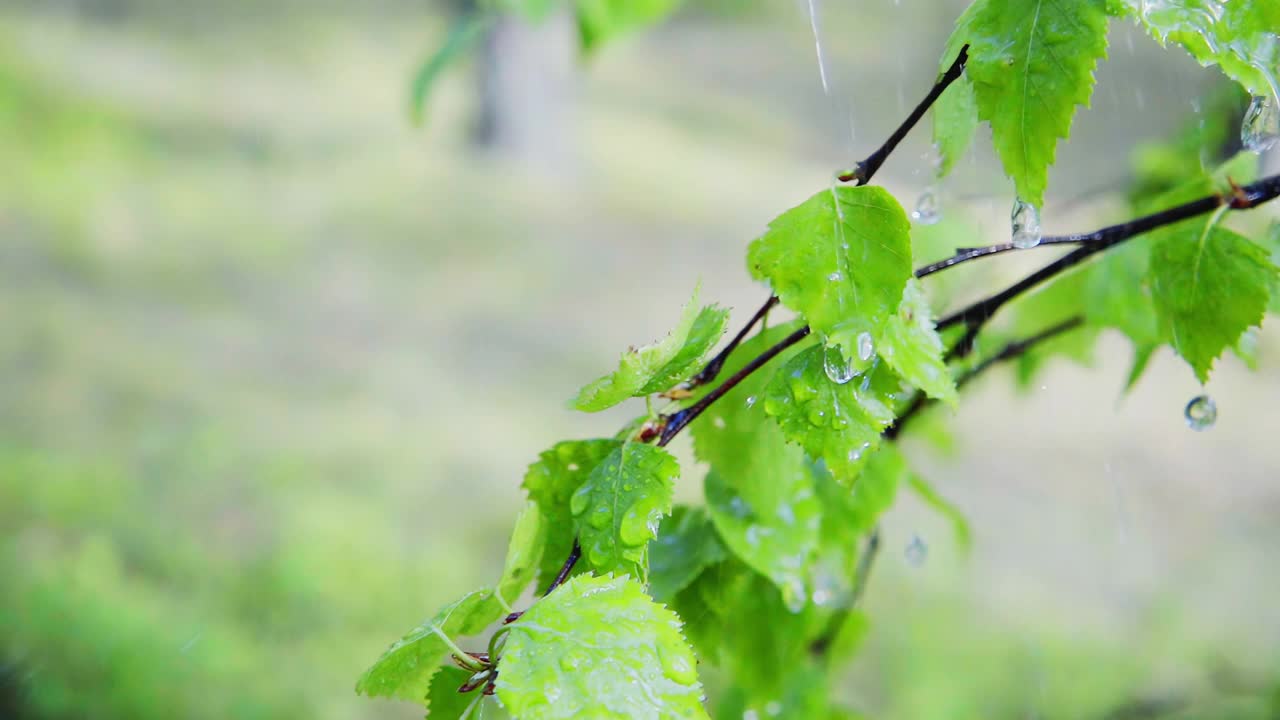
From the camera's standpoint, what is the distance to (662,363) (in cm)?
43

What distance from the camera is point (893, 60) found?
886cm

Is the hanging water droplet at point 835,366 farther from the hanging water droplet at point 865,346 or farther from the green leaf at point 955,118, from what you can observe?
the green leaf at point 955,118

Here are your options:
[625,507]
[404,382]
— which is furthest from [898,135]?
[404,382]


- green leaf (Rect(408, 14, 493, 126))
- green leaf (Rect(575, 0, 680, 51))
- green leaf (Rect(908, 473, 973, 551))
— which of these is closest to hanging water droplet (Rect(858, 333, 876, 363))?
green leaf (Rect(908, 473, 973, 551))

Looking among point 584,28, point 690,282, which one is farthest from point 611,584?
point 690,282

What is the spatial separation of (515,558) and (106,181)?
18.9 feet

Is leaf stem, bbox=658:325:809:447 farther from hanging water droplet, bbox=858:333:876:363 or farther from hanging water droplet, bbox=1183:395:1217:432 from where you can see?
hanging water droplet, bbox=1183:395:1217:432

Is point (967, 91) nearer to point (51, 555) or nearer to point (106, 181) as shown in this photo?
point (51, 555)

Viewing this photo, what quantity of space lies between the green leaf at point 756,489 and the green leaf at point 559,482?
94 mm

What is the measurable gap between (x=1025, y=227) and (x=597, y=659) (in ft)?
1.02

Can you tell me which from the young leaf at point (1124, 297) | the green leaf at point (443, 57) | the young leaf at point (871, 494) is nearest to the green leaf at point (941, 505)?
the young leaf at point (871, 494)

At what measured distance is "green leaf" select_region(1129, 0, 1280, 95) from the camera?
0.39 m

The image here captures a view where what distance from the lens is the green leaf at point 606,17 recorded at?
0.99 metres

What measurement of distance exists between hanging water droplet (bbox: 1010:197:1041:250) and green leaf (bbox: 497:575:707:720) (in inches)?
10.7
